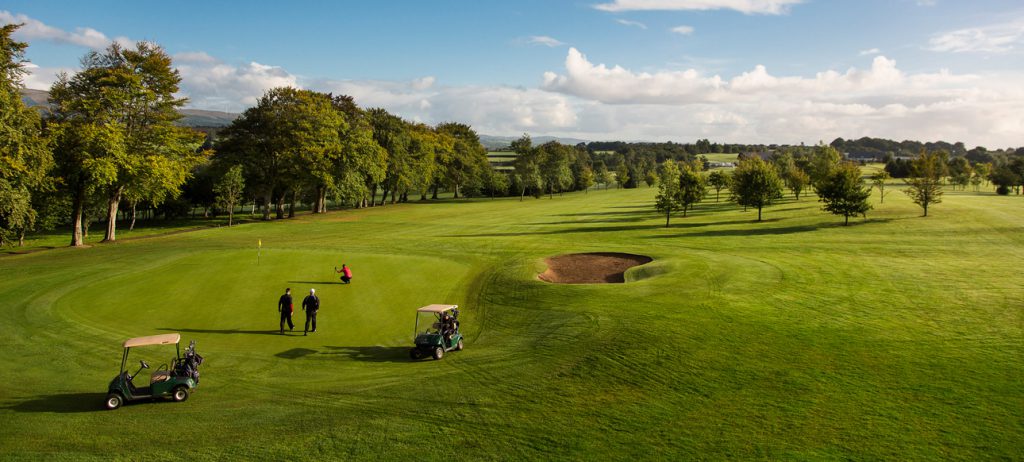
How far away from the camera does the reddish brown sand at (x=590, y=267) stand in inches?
1410

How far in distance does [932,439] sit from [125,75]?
63415mm

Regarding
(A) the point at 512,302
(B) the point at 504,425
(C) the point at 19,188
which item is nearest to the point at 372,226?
(C) the point at 19,188

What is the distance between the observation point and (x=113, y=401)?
53.5 feet

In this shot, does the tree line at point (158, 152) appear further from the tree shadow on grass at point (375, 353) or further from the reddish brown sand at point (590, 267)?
the reddish brown sand at point (590, 267)

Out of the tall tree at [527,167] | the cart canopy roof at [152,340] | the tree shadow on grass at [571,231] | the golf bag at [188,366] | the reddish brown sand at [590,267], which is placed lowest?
the golf bag at [188,366]

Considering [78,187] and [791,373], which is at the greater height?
[78,187]

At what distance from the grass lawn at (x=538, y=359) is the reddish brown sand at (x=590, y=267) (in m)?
1.53

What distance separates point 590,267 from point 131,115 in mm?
47636

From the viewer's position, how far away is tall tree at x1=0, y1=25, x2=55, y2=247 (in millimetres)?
39469

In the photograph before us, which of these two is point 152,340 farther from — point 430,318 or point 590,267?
point 590,267

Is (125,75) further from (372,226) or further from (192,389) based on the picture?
(192,389)

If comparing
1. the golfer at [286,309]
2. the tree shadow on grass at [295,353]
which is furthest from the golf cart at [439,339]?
the golfer at [286,309]

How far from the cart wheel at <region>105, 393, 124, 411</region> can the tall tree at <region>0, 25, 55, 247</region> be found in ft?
111

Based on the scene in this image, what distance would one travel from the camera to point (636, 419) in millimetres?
15188
